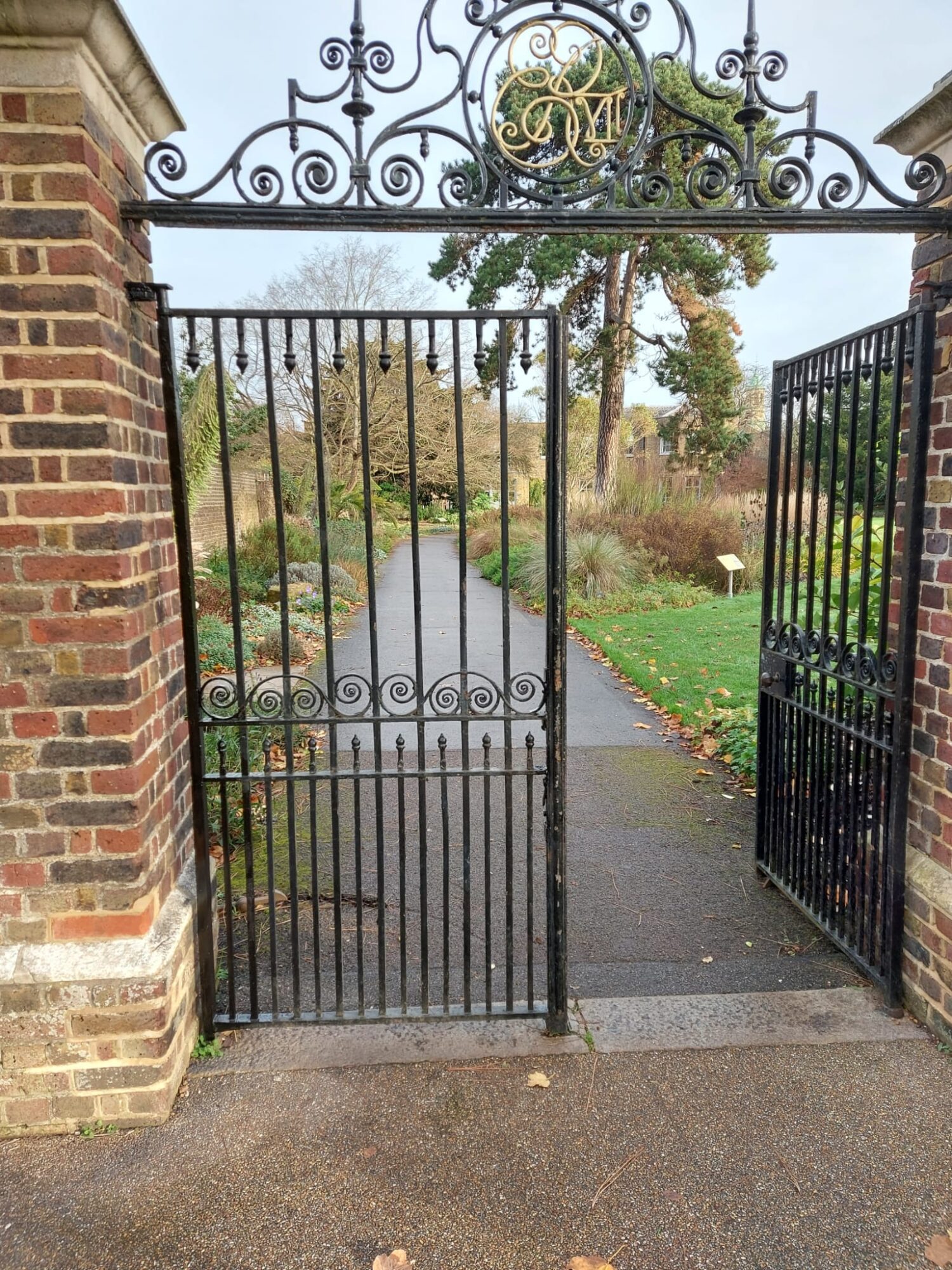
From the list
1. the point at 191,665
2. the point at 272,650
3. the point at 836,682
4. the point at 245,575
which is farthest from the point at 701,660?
the point at 245,575

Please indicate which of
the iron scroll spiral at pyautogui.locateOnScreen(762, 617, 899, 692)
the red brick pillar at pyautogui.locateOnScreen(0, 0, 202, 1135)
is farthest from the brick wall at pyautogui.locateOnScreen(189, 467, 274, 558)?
the red brick pillar at pyautogui.locateOnScreen(0, 0, 202, 1135)

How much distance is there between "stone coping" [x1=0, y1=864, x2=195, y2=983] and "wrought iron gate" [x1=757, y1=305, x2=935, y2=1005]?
2.47m

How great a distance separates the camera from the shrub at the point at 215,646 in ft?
24.3

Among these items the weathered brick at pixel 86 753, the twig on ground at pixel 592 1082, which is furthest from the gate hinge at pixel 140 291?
the twig on ground at pixel 592 1082

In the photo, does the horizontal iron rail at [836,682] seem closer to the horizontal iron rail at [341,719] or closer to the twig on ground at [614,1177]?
the horizontal iron rail at [341,719]

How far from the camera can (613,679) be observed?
28.6 feet

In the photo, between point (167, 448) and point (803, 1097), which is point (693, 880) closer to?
point (803, 1097)

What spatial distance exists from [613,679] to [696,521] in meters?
7.00

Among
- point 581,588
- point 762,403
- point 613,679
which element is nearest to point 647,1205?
point 613,679

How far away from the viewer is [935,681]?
108 inches

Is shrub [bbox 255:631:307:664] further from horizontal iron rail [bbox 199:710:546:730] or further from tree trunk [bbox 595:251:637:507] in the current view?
tree trunk [bbox 595:251:637:507]

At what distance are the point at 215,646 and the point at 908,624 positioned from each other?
6.34 meters

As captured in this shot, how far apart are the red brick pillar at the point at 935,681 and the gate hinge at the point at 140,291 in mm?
2426

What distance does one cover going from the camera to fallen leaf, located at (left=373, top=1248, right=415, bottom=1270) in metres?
1.95
